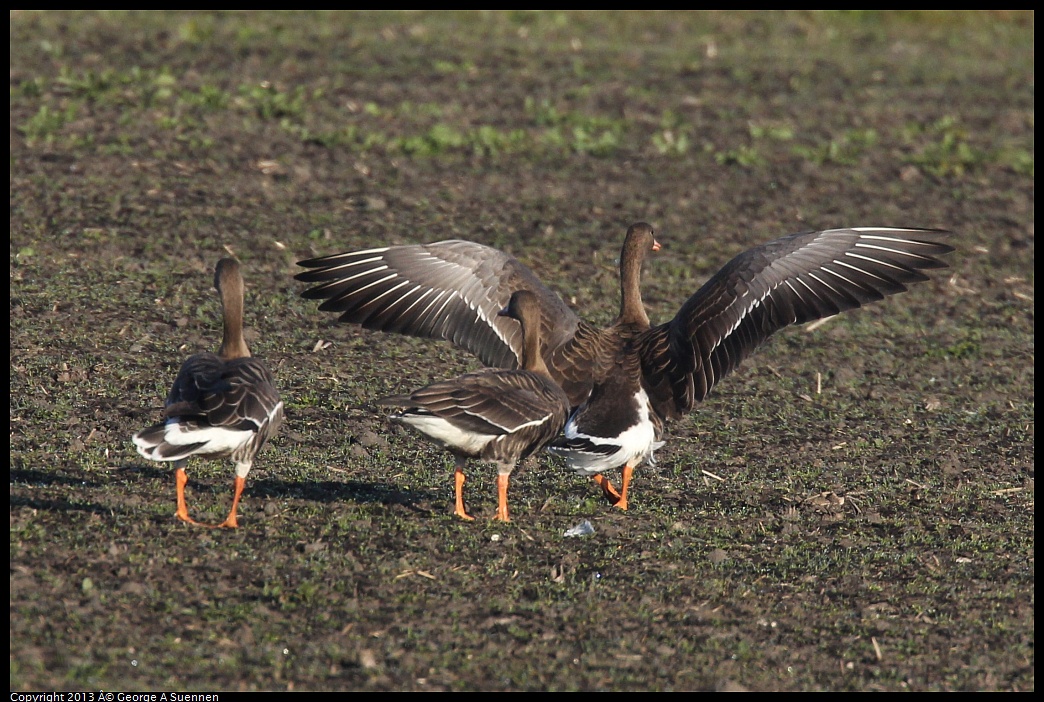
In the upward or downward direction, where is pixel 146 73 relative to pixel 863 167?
upward

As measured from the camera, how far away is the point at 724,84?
21.3m

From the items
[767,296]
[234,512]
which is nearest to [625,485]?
[767,296]

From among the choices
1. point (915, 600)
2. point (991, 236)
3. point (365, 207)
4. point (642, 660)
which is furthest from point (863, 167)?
point (642, 660)

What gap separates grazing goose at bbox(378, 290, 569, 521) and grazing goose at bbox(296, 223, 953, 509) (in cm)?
30

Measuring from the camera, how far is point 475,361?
12469 millimetres

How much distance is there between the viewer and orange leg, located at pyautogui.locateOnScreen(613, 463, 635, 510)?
942cm

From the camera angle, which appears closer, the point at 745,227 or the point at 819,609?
the point at 819,609

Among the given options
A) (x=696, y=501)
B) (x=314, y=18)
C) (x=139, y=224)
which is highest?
(x=314, y=18)

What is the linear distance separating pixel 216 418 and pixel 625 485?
3056 millimetres

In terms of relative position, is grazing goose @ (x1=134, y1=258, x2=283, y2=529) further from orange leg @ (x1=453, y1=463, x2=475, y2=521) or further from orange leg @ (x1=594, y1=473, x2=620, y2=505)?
orange leg @ (x1=594, y1=473, x2=620, y2=505)

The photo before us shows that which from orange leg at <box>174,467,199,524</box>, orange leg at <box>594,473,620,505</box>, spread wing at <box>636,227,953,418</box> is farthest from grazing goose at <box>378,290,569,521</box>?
orange leg at <box>174,467,199,524</box>

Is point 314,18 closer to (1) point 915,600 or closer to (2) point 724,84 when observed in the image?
(2) point 724,84

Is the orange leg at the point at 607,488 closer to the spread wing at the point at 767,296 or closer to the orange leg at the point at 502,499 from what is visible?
the spread wing at the point at 767,296

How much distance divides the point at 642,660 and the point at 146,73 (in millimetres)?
14144
